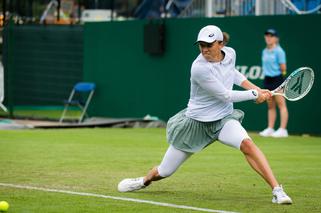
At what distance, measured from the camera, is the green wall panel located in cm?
1920

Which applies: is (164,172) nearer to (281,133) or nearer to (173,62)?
(281,133)

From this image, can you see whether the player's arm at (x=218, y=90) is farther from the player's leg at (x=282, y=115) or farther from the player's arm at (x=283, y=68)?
the player's arm at (x=283, y=68)

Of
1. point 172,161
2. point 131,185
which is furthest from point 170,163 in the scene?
point 131,185

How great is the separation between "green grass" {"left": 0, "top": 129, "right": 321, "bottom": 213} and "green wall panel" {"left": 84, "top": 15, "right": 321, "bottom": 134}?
5.43ft

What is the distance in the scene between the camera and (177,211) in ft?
28.8

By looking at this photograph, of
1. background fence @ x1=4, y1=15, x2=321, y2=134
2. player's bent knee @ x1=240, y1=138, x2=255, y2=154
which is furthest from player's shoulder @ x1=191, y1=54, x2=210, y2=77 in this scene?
background fence @ x1=4, y1=15, x2=321, y2=134

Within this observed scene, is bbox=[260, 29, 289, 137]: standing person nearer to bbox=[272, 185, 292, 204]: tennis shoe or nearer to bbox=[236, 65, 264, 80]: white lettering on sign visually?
bbox=[236, 65, 264, 80]: white lettering on sign

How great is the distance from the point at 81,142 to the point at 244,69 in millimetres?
5087

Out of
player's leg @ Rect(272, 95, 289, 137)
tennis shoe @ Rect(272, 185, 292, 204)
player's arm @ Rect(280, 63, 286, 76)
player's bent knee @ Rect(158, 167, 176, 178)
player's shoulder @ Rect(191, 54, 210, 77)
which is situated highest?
player's shoulder @ Rect(191, 54, 210, 77)

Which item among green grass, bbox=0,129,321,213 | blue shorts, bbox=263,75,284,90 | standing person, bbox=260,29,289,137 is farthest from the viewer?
blue shorts, bbox=263,75,284,90

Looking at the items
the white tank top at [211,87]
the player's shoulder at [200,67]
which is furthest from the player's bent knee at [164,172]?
the player's shoulder at [200,67]

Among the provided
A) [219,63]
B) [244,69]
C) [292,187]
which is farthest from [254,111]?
[219,63]

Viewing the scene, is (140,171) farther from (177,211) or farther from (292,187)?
(177,211)

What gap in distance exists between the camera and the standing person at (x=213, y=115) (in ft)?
30.6
